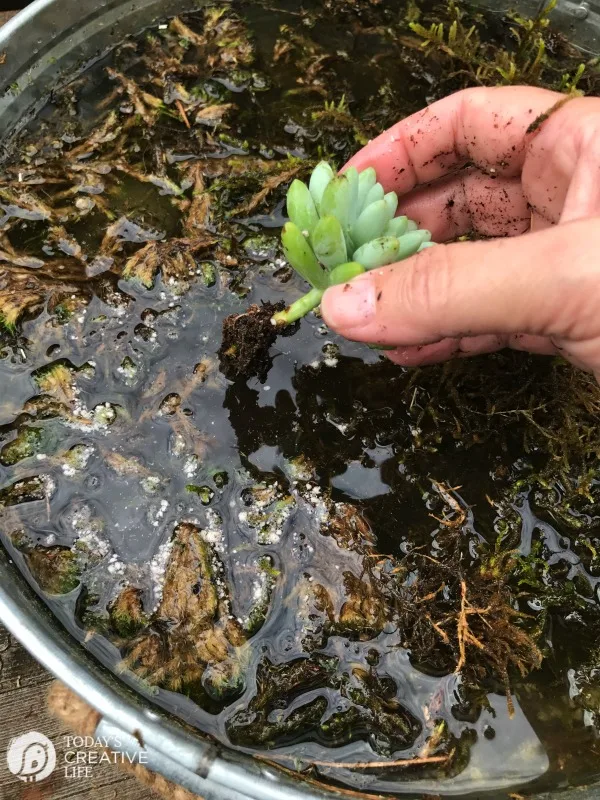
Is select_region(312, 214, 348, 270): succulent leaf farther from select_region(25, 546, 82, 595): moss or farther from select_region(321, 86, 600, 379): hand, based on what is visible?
select_region(25, 546, 82, 595): moss

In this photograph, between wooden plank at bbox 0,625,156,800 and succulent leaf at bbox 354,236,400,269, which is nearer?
succulent leaf at bbox 354,236,400,269

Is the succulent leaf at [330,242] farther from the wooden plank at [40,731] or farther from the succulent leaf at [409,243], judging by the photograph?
the wooden plank at [40,731]

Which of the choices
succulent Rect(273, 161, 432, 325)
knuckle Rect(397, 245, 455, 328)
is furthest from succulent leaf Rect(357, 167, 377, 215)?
knuckle Rect(397, 245, 455, 328)

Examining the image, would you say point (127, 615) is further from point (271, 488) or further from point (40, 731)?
point (40, 731)

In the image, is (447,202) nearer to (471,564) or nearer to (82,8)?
(471,564)

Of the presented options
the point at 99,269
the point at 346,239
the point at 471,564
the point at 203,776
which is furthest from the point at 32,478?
the point at 471,564

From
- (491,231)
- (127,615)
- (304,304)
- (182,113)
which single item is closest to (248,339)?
(304,304)
